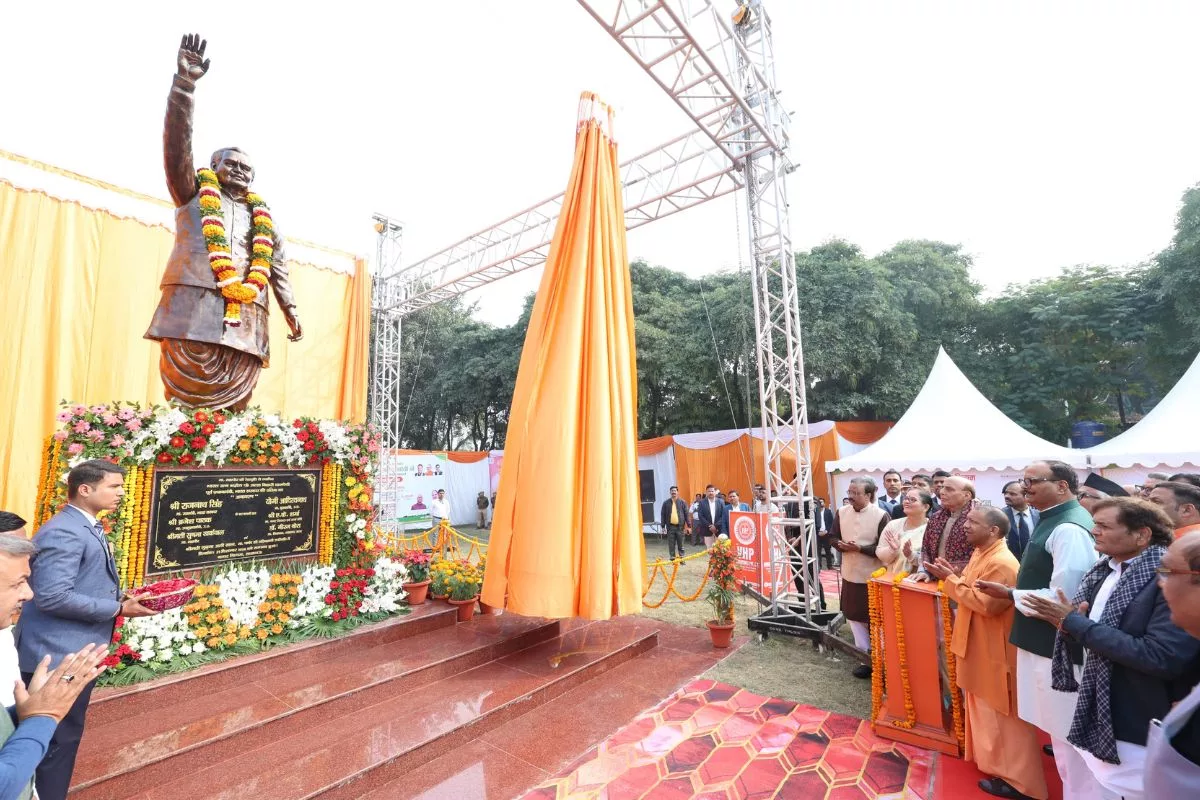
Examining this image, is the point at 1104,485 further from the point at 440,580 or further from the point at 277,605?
the point at 277,605

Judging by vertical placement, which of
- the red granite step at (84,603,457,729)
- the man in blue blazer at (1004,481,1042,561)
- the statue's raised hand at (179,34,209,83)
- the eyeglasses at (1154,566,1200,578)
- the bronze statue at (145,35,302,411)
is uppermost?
the statue's raised hand at (179,34,209,83)

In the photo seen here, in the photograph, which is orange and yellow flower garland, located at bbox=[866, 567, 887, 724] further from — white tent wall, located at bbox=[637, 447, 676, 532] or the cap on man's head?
white tent wall, located at bbox=[637, 447, 676, 532]

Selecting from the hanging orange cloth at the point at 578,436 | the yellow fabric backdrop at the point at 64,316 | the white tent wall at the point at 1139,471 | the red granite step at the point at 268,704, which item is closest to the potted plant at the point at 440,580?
the red granite step at the point at 268,704

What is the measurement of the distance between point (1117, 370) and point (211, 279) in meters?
23.2

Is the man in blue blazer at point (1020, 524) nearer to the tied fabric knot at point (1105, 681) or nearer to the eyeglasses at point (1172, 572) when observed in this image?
the tied fabric knot at point (1105, 681)

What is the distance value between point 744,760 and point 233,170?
20.5 feet

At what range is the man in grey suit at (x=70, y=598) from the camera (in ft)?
7.24

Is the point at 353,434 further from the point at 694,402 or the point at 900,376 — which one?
the point at 900,376

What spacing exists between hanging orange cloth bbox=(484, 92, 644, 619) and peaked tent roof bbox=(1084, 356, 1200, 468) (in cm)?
867

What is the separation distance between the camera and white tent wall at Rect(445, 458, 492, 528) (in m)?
18.4

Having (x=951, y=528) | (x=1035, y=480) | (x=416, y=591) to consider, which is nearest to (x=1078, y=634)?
(x=1035, y=480)

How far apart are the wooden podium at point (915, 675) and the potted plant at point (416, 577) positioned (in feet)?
13.7

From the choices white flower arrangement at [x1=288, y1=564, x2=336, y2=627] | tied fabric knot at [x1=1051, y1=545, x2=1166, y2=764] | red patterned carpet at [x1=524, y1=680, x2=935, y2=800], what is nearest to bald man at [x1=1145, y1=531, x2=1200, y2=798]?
tied fabric knot at [x1=1051, y1=545, x2=1166, y2=764]

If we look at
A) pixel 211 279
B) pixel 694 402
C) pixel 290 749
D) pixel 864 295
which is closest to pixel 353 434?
pixel 211 279
